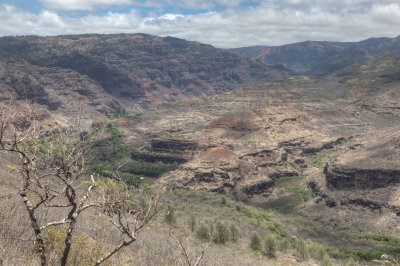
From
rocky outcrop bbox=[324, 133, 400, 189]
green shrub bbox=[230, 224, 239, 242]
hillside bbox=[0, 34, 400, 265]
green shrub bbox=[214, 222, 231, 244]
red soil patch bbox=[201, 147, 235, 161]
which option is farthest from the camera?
red soil patch bbox=[201, 147, 235, 161]

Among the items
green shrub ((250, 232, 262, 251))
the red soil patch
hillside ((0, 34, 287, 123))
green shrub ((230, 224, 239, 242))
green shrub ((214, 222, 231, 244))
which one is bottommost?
the red soil patch

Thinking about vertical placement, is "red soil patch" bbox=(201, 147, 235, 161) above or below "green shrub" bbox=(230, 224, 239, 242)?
below

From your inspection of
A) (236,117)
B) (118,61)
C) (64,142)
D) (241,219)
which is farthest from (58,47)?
(64,142)

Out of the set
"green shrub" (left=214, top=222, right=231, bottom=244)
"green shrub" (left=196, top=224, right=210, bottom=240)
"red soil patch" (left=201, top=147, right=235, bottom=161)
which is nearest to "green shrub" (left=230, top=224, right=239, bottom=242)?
A: "green shrub" (left=214, top=222, right=231, bottom=244)

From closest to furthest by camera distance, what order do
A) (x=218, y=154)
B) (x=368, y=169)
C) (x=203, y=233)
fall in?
(x=203, y=233), (x=368, y=169), (x=218, y=154)

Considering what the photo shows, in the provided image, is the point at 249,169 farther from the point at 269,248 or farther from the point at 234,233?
the point at 269,248

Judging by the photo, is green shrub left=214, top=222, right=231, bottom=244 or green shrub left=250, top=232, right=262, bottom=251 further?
green shrub left=214, top=222, right=231, bottom=244

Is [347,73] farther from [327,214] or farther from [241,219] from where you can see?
[241,219]

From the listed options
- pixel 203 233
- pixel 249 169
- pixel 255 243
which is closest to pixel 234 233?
pixel 255 243

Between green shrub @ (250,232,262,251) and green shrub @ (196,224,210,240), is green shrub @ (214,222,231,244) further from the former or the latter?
green shrub @ (250,232,262,251)
